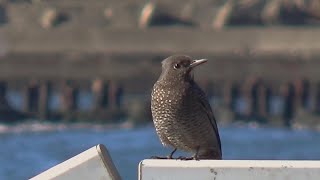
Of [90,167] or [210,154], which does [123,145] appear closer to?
[210,154]

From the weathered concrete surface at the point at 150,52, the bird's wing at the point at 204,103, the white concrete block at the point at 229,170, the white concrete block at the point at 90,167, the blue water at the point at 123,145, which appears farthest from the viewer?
the weathered concrete surface at the point at 150,52

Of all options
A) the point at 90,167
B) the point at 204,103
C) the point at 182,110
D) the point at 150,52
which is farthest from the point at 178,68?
the point at 150,52

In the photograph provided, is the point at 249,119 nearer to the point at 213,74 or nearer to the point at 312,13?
the point at 213,74

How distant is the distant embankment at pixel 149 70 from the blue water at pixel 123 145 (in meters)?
1.36

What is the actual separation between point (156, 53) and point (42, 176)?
49714 millimetres

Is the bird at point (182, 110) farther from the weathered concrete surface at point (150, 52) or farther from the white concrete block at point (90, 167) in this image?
the weathered concrete surface at point (150, 52)

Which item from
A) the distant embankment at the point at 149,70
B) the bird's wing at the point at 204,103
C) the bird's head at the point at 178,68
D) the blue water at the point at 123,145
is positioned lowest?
the blue water at the point at 123,145

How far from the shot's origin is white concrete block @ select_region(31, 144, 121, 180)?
5.95 meters

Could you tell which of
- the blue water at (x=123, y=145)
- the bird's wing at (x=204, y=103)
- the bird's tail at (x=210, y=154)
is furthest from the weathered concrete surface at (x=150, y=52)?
the bird's tail at (x=210, y=154)

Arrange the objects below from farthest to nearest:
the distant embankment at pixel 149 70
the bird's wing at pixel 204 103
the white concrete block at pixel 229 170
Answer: the distant embankment at pixel 149 70 < the bird's wing at pixel 204 103 < the white concrete block at pixel 229 170

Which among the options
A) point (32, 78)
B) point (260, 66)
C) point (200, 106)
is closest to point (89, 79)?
point (32, 78)

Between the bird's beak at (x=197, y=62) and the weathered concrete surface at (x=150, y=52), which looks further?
the weathered concrete surface at (x=150, y=52)

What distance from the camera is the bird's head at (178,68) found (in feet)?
24.7

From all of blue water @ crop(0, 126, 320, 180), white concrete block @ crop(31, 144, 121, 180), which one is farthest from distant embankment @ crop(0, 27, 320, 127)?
white concrete block @ crop(31, 144, 121, 180)
